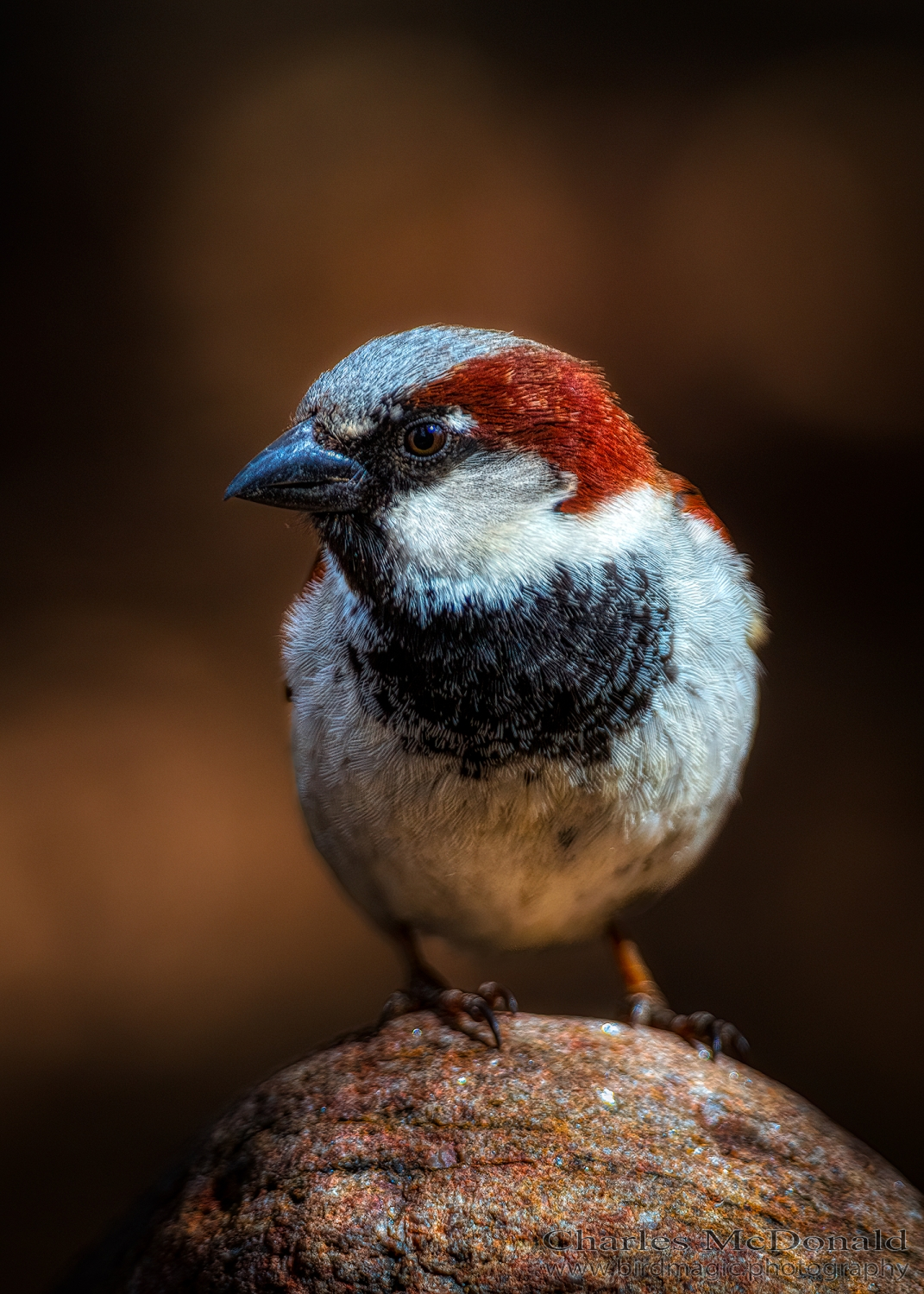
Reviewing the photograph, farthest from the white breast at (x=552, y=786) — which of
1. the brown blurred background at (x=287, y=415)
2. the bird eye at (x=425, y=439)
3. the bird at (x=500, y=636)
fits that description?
the brown blurred background at (x=287, y=415)

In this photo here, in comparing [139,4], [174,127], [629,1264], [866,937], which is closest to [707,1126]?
[629,1264]

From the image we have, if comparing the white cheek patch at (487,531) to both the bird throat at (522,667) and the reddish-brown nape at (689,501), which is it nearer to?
the bird throat at (522,667)

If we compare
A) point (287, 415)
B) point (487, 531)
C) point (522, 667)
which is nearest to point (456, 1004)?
point (522, 667)

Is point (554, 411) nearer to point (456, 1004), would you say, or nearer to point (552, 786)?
point (552, 786)

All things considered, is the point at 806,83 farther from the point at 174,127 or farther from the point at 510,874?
the point at 510,874

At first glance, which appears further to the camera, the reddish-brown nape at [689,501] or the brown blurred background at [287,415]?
the brown blurred background at [287,415]
